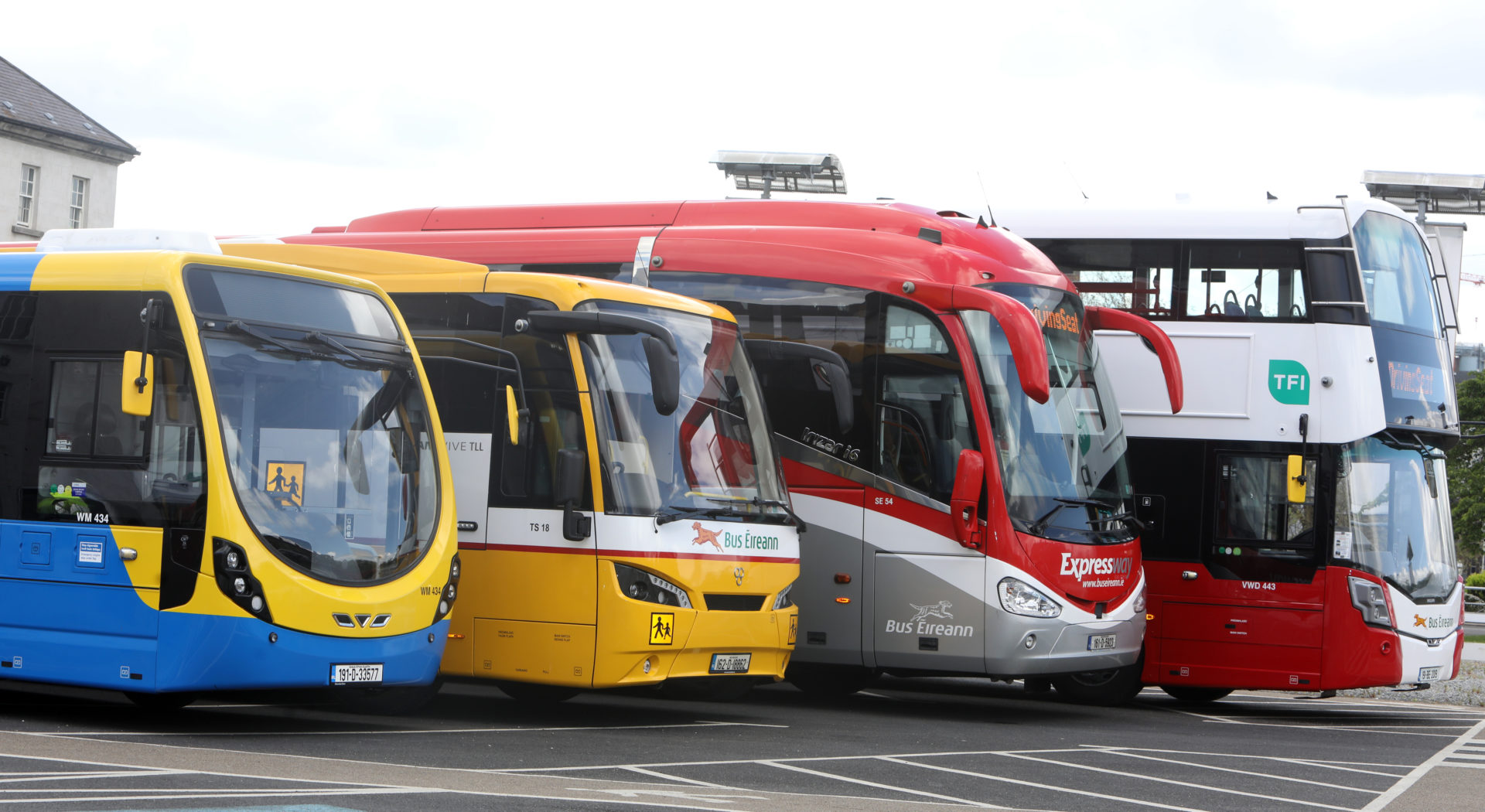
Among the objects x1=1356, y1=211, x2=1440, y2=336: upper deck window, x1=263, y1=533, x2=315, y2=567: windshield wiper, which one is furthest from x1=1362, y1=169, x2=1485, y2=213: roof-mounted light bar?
x1=263, y1=533, x2=315, y2=567: windshield wiper

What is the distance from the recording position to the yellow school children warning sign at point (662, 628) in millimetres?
11453

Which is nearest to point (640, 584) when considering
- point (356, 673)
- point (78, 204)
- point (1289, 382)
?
point (356, 673)

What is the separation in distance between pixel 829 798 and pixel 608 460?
337 cm

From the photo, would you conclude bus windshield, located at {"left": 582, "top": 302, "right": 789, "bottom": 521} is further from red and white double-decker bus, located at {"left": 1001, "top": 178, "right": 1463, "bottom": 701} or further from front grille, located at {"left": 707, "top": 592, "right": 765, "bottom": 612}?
red and white double-decker bus, located at {"left": 1001, "top": 178, "right": 1463, "bottom": 701}

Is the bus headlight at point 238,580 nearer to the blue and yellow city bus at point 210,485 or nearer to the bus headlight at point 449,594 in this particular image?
the blue and yellow city bus at point 210,485

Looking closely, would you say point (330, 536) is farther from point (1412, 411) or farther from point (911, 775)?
point (1412, 411)

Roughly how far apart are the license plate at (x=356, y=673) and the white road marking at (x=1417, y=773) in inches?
225

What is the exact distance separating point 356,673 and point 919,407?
5030mm

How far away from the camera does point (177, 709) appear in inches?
463

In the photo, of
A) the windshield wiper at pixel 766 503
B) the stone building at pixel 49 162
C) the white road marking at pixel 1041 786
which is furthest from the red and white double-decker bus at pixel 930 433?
the stone building at pixel 49 162

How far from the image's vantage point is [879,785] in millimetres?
9609

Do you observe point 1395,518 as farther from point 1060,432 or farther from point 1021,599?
point 1021,599

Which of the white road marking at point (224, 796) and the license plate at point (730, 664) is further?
the license plate at point (730, 664)

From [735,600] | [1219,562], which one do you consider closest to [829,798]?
[735,600]
